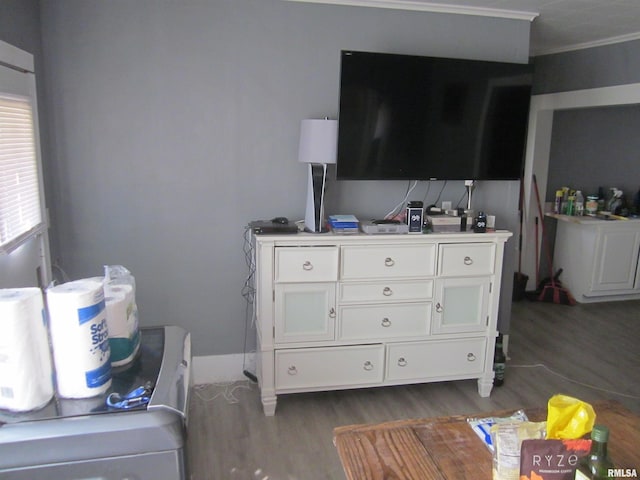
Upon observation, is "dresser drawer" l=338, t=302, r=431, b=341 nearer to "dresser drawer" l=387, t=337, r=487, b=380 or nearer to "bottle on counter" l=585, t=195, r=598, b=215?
"dresser drawer" l=387, t=337, r=487, b=380

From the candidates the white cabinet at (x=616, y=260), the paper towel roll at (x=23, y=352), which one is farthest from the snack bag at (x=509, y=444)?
the white cabinet at (x=616, y=260)

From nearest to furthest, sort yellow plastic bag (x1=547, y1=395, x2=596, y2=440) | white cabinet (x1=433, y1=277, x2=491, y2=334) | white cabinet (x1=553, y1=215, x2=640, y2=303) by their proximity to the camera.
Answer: yellow plastic bag (x1=547, y1=395, x2=596, y2=440), white cabinet (x1=433, y1=277, x2=491, y2=334), white cabinet (x1=553, y1=215, x2=640, y2=303)

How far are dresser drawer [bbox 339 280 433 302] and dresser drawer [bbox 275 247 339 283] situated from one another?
0.13 m

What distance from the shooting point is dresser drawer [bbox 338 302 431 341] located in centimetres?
269

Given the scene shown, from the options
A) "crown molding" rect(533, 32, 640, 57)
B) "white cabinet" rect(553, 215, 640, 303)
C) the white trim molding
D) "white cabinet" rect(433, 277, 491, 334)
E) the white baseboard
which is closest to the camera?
"white cabinet" rect(433, 277, 491, 334)

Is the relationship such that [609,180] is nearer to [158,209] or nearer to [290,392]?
[290,392]

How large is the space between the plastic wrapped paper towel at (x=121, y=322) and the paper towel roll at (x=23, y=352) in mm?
159

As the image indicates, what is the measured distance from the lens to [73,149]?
8.64ft

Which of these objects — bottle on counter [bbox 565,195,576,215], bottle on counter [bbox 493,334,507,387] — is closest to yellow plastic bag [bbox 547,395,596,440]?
bottle on counter [bbox 493,334,507,387]

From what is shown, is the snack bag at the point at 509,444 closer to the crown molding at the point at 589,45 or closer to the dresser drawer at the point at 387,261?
the dresser drawer at the point at 387,261

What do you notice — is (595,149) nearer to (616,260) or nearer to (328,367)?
(616,260)

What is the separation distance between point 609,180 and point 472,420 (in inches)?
175

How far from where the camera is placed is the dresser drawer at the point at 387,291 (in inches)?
105

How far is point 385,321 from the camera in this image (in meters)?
2.73
